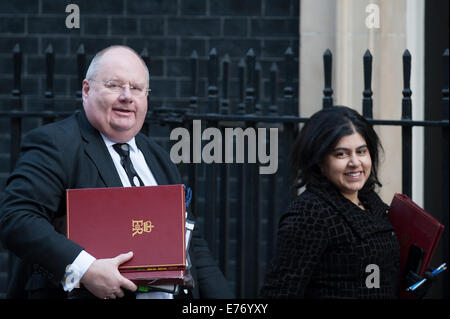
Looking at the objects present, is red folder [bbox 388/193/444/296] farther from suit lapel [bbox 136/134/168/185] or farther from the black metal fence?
the black metal fence

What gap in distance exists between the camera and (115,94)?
121 inches

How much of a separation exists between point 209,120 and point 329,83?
746mm

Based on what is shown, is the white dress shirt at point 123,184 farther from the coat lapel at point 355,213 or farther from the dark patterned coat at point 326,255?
the coat lapel at point 355,213

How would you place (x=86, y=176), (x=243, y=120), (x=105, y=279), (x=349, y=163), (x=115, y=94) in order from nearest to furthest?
1. (x=105, y=279)
2. (x=86, y=176)
3. (x=115, y=94)
4. (x=349, y=163)
5. (x=243, y=120)

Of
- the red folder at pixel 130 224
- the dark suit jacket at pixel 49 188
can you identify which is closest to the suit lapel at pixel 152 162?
the dark suit jacket at pixel 49 188

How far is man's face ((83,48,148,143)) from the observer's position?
307 centimetres

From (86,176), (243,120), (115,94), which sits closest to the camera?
(86,176)

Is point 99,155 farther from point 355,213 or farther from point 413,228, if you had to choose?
point 413,228

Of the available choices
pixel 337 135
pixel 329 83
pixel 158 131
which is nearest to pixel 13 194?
pixel 337 135

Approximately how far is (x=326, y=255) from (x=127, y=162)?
0.85m

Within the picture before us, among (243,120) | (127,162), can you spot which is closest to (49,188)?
(127,162)

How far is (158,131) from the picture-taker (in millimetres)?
6496

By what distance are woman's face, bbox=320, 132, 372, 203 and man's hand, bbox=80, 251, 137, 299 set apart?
3.07ft
